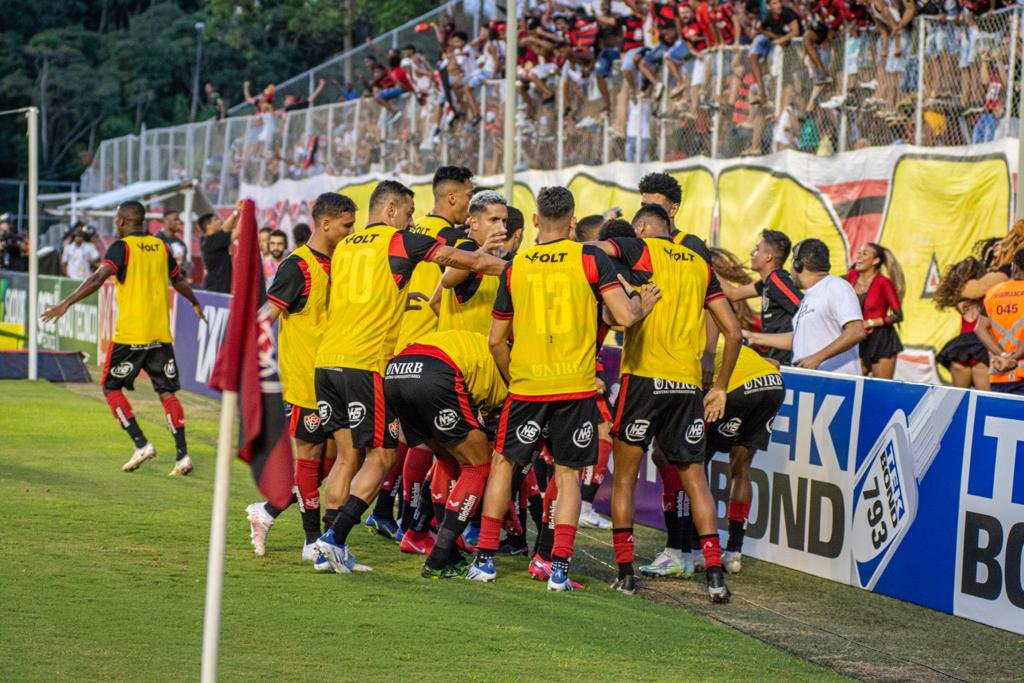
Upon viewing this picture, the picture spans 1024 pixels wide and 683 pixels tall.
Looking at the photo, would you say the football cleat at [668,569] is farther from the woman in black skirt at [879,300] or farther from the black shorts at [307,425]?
the woman in black skirt at [879,300]

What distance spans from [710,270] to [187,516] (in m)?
4.20

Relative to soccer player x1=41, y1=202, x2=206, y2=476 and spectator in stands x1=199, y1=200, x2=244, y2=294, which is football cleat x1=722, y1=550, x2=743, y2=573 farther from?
spectator in stands x1=199, y1=200, x2=244, y2=294

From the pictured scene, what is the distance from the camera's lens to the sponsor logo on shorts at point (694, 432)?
8.79m

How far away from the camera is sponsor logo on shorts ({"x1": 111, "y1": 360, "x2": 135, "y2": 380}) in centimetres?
1317

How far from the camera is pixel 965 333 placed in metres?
12.4

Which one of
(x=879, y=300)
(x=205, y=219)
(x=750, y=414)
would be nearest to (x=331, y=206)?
(x=750, y=414)

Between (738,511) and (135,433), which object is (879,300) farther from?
(135,433)

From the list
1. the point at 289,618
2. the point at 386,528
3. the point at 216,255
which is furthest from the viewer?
the point at 216,255

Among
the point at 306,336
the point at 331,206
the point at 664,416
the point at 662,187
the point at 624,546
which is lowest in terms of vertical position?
the point at 624,546

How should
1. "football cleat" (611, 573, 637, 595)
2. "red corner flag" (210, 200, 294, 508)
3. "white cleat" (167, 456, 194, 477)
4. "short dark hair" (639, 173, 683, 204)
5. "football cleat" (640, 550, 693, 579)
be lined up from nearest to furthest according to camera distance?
"red corner flag" (210, 200, 294, 508) < "football cleat" (611, 573, 637, 595) < "short dark hair" (639, 173, 683, 204) < "football cleat" (640, 550, 693, 579) < "white cleat" (167, 456, 194, 477)

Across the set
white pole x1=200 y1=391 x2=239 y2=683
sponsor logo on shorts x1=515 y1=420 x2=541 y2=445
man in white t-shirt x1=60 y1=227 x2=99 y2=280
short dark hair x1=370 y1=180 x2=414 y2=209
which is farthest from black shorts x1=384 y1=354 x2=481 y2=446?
man in white t-shirt x1=60 y1=227 x2=99 y2=280

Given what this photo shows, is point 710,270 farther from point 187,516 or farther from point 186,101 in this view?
point 186,101

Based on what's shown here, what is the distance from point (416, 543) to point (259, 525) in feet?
3.68

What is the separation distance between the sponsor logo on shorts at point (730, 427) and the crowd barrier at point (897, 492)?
0.08 feet
